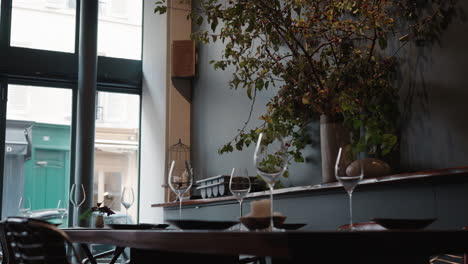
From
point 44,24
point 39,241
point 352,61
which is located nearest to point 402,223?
point 39,241

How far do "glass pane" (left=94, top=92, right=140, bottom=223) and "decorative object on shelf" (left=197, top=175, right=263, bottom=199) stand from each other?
2297 mm

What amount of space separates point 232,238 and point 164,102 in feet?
18.9

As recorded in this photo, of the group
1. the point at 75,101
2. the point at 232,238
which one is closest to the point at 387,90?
the point at 232,238

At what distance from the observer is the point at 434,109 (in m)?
3.05

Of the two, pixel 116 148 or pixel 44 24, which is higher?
pixel 44 24

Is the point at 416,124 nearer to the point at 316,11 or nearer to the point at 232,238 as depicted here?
the point at 316,11

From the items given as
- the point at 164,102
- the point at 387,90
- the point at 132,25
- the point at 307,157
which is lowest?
the point at 307,157

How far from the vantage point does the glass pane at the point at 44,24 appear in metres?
7.02

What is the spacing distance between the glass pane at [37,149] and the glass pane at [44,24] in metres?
0.55

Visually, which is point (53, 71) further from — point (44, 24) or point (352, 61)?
point (352, 61)

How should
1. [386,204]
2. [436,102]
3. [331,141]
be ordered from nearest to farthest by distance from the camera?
1. [386,204]
2. [436,102]
3. [331,141]

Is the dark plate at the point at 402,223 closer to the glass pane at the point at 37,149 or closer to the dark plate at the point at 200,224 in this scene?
the dark plate at the point at 200,224

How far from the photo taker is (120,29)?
25.1ft

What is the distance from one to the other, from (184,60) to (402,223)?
17.6ft
